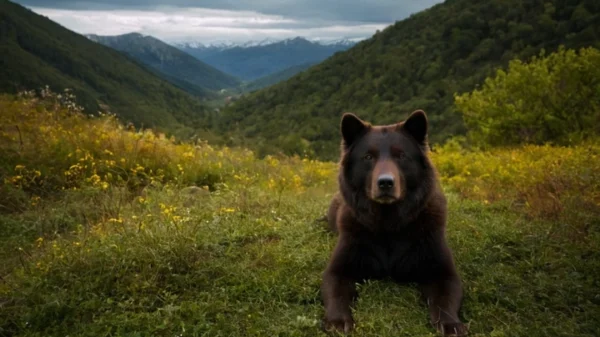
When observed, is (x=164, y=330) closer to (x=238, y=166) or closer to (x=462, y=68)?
(x=238, y=166)

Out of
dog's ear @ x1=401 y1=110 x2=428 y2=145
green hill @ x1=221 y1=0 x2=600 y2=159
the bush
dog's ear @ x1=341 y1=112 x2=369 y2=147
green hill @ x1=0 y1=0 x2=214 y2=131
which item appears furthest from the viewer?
green hill @ x1=0 y1=0 x2=214 y2=131

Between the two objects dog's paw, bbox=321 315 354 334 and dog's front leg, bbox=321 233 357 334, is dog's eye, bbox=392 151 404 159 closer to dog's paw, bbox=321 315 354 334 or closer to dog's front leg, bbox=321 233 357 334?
dog's front leg, bbox=321 233 357 334

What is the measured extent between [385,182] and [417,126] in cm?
75

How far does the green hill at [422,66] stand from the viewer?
5836 centimetres

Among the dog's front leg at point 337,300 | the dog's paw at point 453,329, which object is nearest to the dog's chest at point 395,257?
the dog's front leg at point 337,300

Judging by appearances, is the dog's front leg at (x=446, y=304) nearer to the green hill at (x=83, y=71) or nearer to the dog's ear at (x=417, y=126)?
the dog's ear at (x=417, y=126)

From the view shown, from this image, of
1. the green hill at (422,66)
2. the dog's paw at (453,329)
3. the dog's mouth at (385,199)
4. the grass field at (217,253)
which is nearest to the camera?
the dog's paw at (453,329)

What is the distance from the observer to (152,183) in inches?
277

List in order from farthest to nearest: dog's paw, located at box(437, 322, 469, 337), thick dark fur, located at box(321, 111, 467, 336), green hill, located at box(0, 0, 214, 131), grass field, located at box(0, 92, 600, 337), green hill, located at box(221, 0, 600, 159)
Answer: green hill, located at box(0, 0, 214, 131)
green hill, located at box(221, 0, 600, 159)
thick dark fur, located at box(321, 111, 467, 336)
grass field, located at box(0, 92, 600, 337)
dog's paw, located at box(437, 322, 469, 337)

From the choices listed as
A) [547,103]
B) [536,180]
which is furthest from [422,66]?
[536,180]

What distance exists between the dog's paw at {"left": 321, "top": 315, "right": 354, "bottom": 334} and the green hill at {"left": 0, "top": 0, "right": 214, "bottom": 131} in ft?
368

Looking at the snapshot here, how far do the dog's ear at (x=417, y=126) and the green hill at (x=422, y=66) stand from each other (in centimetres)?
4647

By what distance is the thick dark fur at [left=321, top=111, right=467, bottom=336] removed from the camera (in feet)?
12.5

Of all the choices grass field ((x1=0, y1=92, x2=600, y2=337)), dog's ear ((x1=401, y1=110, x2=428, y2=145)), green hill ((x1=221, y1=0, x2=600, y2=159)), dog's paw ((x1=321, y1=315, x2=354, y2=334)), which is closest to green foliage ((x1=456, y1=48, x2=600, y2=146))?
grass field ((x1=0, y1=92, x2=600, y2=337))
